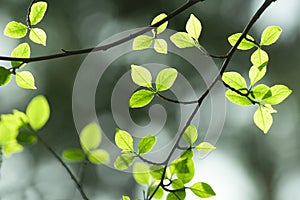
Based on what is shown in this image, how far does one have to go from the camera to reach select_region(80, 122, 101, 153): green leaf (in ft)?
0.82

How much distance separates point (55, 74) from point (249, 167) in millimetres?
848

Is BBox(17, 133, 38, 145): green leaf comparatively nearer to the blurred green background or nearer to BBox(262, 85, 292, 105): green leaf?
BBox(262, 85, 292, 105): green leaf

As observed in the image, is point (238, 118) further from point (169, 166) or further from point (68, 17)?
point (169, 166)

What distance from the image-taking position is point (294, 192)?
1890mm

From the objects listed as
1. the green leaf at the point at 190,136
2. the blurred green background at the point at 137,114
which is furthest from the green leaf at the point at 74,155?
the blurred green background at the point at 137,114

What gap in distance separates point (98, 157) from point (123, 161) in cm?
6

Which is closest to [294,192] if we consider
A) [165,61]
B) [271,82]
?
[271,82]

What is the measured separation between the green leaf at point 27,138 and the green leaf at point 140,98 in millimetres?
119

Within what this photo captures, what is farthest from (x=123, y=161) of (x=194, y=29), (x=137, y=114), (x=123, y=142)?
(x=137, y=114)

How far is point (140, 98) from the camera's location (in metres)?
0.36

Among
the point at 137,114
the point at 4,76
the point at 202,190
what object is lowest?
the point at 137,114

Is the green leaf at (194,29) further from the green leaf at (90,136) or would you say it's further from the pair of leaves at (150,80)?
the green leaf at (90,136)

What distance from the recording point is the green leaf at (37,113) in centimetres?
24

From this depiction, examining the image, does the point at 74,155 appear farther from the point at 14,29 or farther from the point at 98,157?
the point at 14,29
